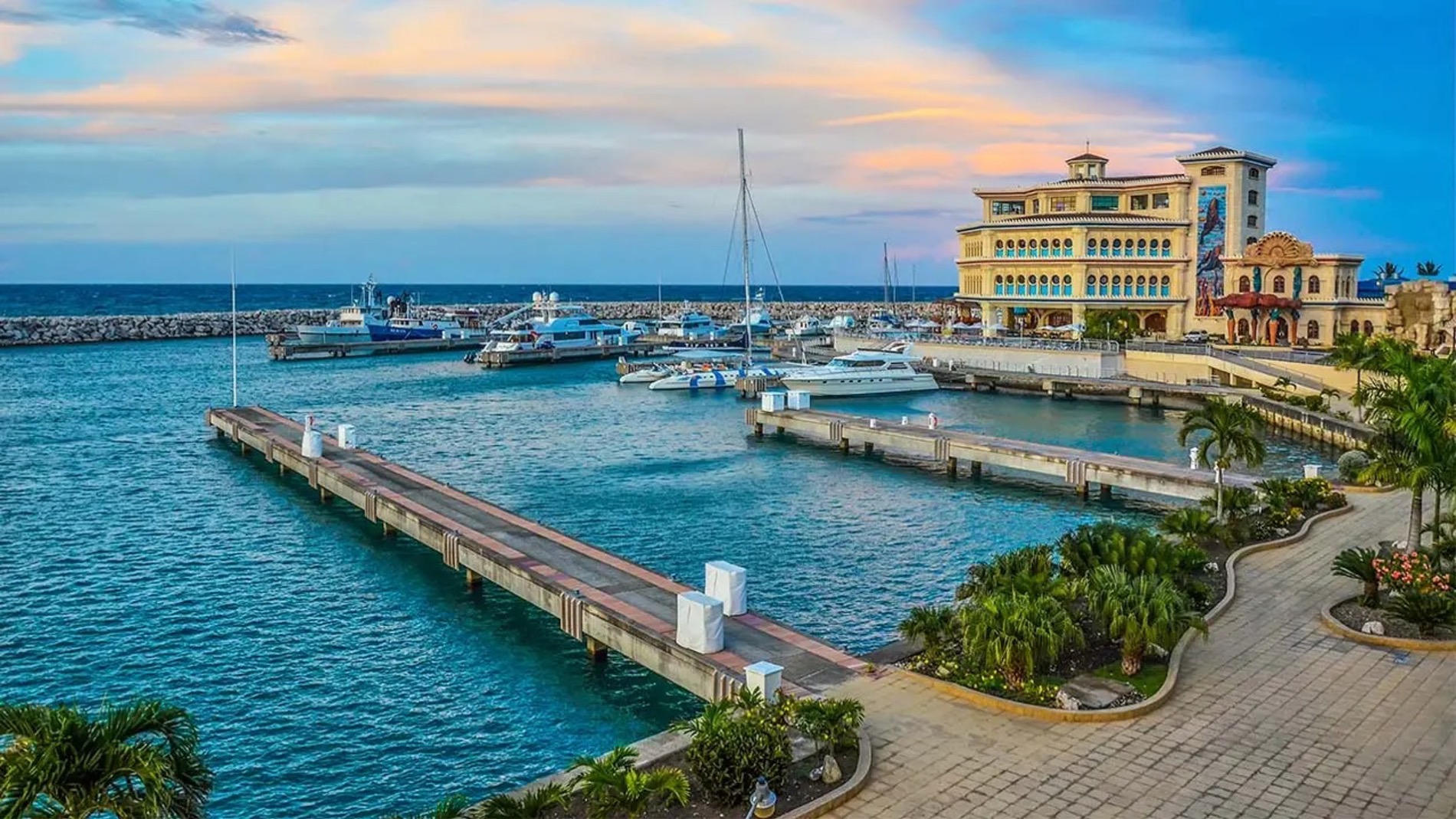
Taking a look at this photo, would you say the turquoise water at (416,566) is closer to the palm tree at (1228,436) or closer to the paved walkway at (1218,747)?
the palm tree at (1228,436)

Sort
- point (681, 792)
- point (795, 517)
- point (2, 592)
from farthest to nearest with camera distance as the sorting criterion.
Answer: point (795, 517) < point (2, 592) < point (681, 792)

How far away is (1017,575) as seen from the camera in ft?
61.3

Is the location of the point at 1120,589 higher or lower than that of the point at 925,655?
higher

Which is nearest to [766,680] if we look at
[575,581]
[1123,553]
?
[575,581]

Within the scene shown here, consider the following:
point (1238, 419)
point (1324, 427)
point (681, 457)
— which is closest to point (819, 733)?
point (1238, 419)

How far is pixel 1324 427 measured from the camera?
1852 inches

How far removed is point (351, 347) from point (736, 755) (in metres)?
100.0

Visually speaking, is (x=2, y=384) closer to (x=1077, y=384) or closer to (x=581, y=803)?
(x=1077, y=384)

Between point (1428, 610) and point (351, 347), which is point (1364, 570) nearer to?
point (1428, 610)

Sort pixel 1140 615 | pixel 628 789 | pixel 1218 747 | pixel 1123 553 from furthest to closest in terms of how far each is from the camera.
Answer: pixel 1123 553, pixel 1140 615, pixel 1218 747, pixel 628 789

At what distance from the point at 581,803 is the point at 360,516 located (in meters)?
24.4

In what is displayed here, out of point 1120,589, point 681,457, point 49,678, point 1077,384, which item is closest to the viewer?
point 1120,589

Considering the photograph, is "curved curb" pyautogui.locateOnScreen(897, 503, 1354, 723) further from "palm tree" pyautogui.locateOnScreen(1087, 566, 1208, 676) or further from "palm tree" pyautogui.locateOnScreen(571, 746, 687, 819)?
"palm tree" pyautogui.locateOnScreen(571, 746, 687, 819)

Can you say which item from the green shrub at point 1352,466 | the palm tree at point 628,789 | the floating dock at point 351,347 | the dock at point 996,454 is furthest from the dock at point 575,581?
the floating dock at point 351,347
